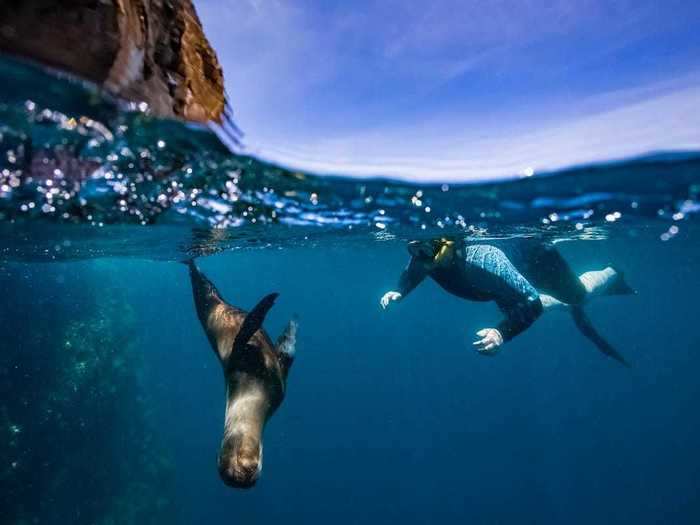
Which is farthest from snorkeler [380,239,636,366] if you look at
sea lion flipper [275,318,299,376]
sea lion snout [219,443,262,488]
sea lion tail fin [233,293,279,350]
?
sea lion snout [219,443,262,488]

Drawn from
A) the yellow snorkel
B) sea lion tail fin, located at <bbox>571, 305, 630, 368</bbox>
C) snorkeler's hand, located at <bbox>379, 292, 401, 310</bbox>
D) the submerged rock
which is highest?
the submerged rock

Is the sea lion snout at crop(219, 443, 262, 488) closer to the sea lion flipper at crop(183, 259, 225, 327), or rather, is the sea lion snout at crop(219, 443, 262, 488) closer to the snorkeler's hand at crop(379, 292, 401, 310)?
the sea lion flipper at crop(183, 259, 225, 327)

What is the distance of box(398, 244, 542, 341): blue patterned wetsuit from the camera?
29.1 ft

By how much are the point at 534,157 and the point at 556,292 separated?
27.4 ft

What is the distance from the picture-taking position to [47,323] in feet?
68.4

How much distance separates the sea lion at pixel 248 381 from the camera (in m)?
4.39

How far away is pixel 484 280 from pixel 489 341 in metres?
2.22

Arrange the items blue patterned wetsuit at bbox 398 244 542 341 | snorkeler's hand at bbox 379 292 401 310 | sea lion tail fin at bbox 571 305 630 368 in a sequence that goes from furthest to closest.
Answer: sea lion tail fin at bbox 571 305 630 368 → snorkeler's hand at bbox 379 292 401 310 → blue patterned wetsuit at bbox 398 244 542 341

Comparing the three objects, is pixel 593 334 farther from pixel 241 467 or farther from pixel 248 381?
pixel 241 467

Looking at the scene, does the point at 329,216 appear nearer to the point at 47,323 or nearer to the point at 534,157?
the point at 534,157

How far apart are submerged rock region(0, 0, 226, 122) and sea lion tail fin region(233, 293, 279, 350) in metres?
2.43

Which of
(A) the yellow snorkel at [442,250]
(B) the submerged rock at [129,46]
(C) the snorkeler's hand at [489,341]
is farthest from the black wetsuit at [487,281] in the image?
(B) the submerged rock at [129,46]

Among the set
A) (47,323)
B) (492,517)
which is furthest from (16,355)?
(492,517)

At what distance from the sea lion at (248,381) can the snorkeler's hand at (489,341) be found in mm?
3258
